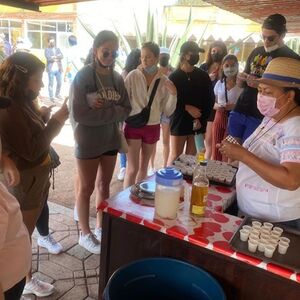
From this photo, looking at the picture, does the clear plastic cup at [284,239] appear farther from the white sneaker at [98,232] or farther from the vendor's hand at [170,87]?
the vendor's hand at [170,87]

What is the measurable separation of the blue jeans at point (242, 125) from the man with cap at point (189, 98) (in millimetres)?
411

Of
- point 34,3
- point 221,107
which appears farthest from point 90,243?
point 221,107

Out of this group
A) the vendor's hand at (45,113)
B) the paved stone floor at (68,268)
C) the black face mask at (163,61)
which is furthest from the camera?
the black face mask at (163,61)

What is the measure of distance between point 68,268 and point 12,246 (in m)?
1.32

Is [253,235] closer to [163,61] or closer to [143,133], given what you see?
[143,133]

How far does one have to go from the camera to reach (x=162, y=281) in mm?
1357

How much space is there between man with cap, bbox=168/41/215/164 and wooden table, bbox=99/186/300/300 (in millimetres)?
1860

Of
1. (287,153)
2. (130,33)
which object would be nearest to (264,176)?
(287,153)

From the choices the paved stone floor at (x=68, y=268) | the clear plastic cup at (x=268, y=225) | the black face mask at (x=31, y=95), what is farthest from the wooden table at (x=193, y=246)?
the black face mask at (x=31, y=95)

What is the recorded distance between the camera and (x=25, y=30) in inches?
594

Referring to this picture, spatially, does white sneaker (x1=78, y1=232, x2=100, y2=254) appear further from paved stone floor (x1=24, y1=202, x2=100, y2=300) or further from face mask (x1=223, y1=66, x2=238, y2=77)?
face mask (x1=223, y1=66, x2=238, y2=77)

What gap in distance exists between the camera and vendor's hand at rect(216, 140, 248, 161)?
1.41 m

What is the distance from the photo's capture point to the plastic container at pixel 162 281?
1.28 m

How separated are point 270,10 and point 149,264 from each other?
451 cm
